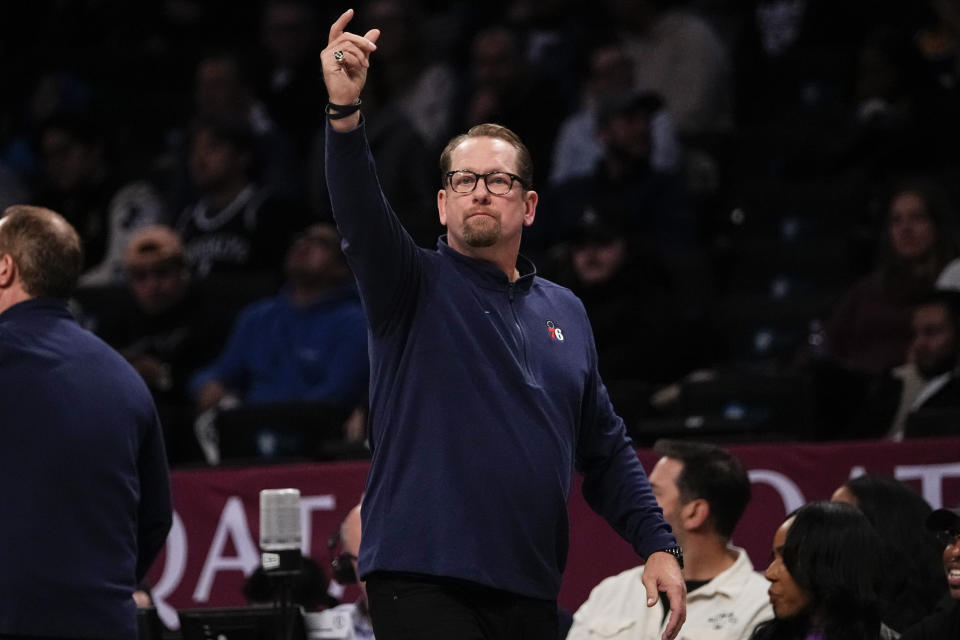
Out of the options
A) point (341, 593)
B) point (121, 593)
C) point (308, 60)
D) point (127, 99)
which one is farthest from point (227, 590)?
point (127, 99)

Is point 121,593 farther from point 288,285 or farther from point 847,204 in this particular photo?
point 847,204

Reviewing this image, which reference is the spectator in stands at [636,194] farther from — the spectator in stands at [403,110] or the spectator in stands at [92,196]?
the spectator in stands at [92,196]

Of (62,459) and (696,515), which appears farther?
(696,515)

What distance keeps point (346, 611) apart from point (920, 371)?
306 cm

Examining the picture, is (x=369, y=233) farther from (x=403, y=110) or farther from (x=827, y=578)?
(x=403, y=110)

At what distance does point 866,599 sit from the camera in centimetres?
460

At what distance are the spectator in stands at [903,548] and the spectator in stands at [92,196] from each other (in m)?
6.51

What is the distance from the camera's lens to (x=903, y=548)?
16.7ft

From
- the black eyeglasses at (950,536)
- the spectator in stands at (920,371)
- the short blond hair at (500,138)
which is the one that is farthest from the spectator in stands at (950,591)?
the spectator in stands at (920,371)

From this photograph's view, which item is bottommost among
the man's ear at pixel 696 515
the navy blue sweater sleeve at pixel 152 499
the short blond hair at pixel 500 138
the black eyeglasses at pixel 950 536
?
the man's ear at pixel 696 515

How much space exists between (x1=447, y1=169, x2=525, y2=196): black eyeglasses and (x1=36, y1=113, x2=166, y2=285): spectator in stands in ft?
22.9

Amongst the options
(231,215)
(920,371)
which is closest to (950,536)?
(920,371)

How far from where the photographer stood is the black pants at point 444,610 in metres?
3.71

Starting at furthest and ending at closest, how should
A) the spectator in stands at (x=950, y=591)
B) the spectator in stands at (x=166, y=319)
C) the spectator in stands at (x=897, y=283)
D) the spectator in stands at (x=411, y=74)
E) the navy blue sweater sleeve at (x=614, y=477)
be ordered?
the spectator in stands at (x=411, y=74)
the spectator in stands at (x=166, y=319)
the spectator in stands at (x=897, y=283)
the spectator in stands at (x=950, y=591)
the navy blue sweater sleeve at (x=614, y=477)
